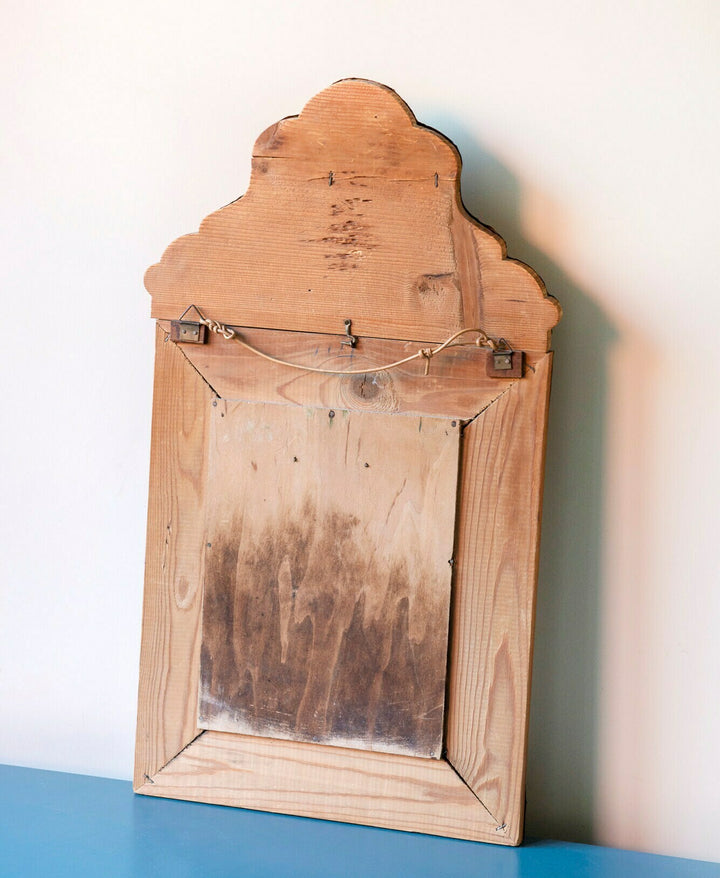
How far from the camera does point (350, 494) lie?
41.5 inches

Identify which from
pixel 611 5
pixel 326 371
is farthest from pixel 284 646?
pixel 611 5

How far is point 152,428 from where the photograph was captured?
3.56 ft

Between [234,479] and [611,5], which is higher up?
[611,5]

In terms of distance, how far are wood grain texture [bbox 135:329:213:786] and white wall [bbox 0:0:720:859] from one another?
0.26 ft

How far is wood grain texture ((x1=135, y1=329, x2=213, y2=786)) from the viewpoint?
108 cm

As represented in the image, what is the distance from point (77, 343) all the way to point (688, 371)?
747mm

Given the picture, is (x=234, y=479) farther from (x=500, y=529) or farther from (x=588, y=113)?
(x=588, y=113)

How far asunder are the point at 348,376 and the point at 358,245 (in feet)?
0.48

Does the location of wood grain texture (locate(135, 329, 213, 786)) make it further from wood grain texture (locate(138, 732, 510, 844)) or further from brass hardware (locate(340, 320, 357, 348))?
brass hardware (locate(340, 320, 357, 348))

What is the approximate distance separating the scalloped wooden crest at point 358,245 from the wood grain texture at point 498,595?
3.7 inches

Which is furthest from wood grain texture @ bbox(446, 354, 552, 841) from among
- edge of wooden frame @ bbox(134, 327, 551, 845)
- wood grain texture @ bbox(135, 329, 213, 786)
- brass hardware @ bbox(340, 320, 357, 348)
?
wood grain texture @ bbox(135, 329, 213, 786)

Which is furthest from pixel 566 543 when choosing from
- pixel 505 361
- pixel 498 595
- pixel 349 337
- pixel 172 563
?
pixel 172 563

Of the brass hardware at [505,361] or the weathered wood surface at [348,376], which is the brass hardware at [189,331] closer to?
the weathered wood surface at [348,376]

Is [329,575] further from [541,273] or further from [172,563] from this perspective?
[541,273]
